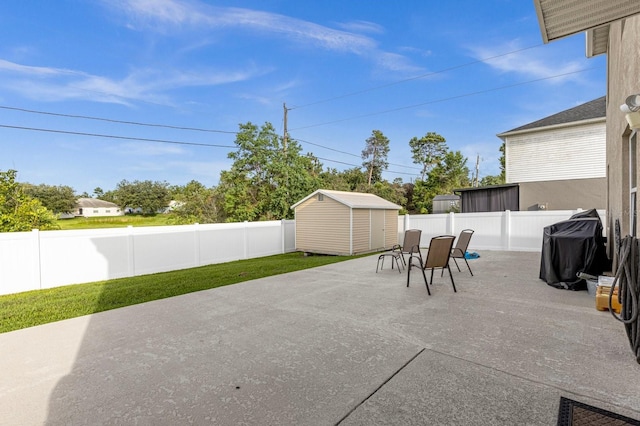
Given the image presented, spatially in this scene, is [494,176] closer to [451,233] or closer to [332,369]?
[451,233]

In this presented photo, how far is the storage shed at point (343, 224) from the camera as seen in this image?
35.2 ft

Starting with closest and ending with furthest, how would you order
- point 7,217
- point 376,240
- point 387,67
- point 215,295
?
point 215,295, point 7,217, point 376,240, point 387,67

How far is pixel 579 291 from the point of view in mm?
4723

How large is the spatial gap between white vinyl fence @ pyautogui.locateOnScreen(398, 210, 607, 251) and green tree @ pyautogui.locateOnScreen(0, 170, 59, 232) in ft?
45.5

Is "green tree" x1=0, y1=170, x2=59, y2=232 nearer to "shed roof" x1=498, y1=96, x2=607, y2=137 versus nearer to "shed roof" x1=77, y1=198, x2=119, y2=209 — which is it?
"shed roof" x1=498, y1=96, x2=607, y2=137

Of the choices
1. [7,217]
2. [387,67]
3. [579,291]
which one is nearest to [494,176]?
[387,67]

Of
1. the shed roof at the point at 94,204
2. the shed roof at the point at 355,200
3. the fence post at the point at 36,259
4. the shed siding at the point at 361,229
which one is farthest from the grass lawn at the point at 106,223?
the shed siding at the point at 361,229

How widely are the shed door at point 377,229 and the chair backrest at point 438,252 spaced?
657 centimetres

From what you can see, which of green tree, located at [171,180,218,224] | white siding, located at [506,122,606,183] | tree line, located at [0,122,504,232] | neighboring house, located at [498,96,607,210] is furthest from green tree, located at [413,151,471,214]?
green tree, located at [171,180,218,224]

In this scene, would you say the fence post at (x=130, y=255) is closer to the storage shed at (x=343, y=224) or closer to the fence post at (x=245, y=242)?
the fence post at (x=245, y=242)

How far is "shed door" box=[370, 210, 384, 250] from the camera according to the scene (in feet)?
37.9

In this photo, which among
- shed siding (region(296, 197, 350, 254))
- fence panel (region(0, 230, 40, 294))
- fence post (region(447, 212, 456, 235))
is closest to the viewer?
fence panel (region(0, 230, 40, 294))

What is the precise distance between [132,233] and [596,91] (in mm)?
19975

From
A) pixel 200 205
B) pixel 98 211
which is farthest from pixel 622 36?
pixel 98 211
